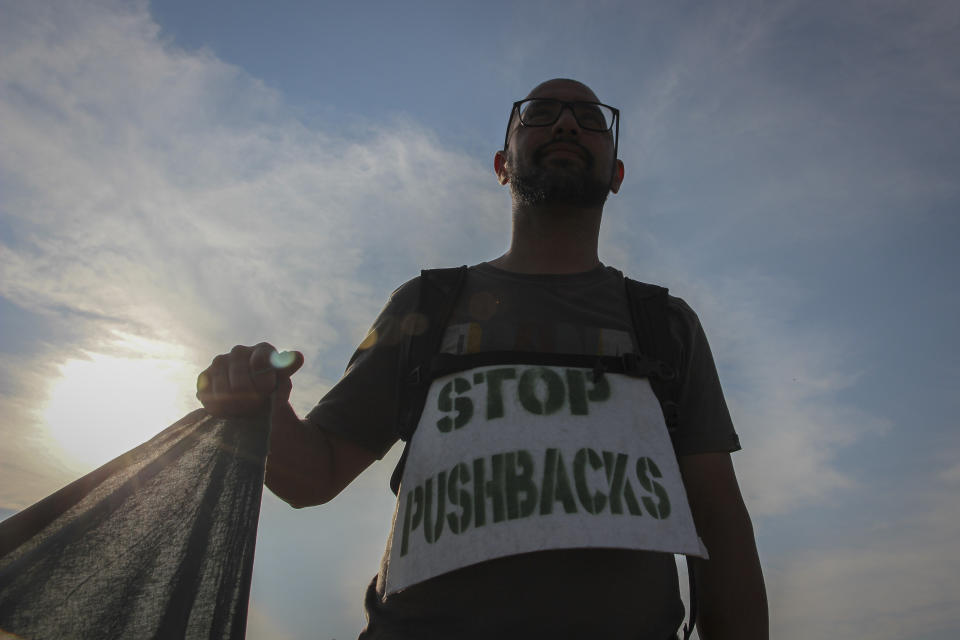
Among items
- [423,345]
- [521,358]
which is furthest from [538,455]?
[423,345]

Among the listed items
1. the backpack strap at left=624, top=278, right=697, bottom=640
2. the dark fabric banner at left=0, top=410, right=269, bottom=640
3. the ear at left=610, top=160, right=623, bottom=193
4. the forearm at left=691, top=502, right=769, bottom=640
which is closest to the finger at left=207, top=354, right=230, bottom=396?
the dark fabric banner at left=0, top=410, right=269, bottom=640

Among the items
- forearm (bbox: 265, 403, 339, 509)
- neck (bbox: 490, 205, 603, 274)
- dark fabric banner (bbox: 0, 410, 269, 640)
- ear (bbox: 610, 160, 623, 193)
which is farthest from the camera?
ear (bbox: 610, 160, 623, 193)

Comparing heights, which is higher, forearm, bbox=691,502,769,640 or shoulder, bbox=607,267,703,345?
shoulder, bbox=607,267,703,345

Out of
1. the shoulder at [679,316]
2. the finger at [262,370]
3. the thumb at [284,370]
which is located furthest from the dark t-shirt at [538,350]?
the finger at [262,370]

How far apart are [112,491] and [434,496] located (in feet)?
3.06

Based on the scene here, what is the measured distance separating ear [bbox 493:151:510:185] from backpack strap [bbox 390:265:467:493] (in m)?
0.91

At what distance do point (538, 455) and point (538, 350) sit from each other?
0.46 m

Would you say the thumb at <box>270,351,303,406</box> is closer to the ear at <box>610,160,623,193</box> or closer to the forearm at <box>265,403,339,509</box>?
the forearm at <box>265,403,339,509</box>

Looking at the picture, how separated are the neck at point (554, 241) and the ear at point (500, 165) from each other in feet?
1.66

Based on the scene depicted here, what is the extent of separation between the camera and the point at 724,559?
2.31 meters

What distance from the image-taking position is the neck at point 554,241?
288 cm

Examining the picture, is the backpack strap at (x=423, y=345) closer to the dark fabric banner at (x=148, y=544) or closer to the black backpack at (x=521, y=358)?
the black backpack at (x=521, y=358)

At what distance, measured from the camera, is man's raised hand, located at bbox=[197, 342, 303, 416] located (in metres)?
1.98

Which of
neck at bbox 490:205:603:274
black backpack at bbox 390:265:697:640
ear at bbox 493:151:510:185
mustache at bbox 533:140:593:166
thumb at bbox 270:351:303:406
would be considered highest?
ear at bbox 493:151:510:185
